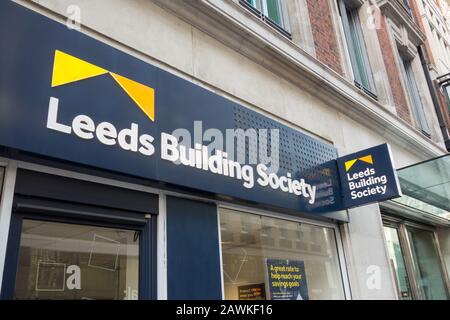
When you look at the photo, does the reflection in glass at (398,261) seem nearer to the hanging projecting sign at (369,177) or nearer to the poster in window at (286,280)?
the hanging projecting sign at (369,177)

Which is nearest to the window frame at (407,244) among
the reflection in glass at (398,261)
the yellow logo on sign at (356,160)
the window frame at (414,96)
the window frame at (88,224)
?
the reflection in glass at (398,261)

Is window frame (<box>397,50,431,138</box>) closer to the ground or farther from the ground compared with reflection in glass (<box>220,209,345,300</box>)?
farther from the ground

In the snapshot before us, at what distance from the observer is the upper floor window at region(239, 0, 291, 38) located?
6.04 m

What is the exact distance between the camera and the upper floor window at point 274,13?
19.8ft

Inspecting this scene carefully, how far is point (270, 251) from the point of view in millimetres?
4555

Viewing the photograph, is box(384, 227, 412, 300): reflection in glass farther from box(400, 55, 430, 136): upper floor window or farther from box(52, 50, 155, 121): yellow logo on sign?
box(52, 50, 155, 121): yellow logo on sign

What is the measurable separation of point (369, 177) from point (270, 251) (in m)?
1.70

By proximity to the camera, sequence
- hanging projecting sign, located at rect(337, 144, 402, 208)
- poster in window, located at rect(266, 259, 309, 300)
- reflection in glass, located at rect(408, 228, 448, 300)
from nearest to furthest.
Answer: poster in window, located at rect(266, 259, 309, 300) → hanging projecting sign, located at rect(337, 144, 402, 208) → reflection in glass, located at rect(408, 228, 448, 300)

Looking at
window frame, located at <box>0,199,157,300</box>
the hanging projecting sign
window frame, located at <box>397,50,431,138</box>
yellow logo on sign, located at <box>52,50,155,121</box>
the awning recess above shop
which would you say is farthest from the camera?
window frame, located at <box>397,50,431,138</box>

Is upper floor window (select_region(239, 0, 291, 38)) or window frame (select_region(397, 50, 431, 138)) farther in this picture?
window frame (select_region(397, 50, 431, 138))

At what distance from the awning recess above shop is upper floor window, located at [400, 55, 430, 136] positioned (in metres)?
3.49

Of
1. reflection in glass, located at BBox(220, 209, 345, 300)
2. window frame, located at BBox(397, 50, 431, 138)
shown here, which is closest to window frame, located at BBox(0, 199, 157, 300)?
reflection in glass, located at BBox(220, 209, 345, 300)
